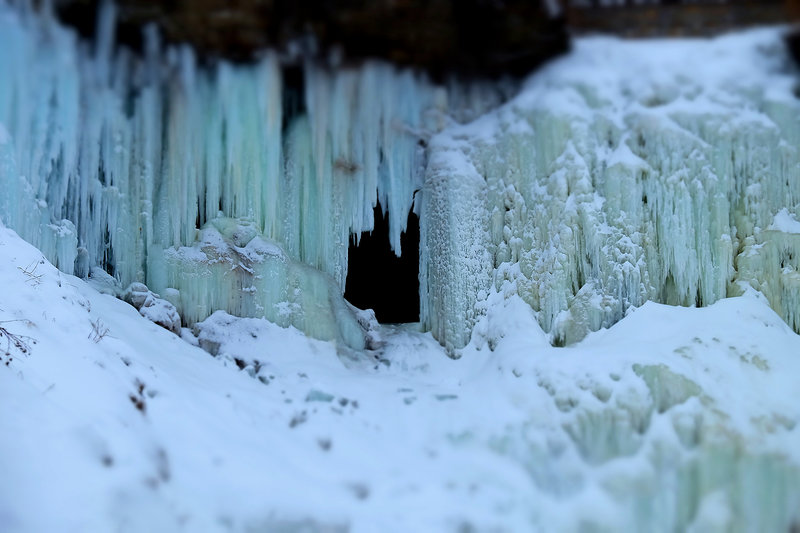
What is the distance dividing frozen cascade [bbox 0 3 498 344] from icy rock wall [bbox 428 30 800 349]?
0.89m

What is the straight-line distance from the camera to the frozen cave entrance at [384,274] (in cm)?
1092

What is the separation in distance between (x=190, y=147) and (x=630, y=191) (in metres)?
4.99

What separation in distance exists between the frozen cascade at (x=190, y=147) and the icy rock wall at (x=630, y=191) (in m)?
0.89

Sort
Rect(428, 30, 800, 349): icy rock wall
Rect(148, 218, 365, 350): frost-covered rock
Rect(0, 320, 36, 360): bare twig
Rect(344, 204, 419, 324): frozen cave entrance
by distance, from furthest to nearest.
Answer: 1. Rect(344, 204, 419, 324): frozen cave entrance
2. Rect(148, 218, 365, 350): frost-covered rock
3. Rect(428, 30, 800, 349): icy rock wall
4. Rect(0, 320, 36, 360): bare twig

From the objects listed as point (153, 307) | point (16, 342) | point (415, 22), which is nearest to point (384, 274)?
point (415, 22)

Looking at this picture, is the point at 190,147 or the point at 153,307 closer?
the point at 153,307

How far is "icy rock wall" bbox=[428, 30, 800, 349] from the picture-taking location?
7.78m

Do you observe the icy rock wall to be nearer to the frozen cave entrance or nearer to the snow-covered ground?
the snow-covered ground

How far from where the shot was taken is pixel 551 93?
27.8ft

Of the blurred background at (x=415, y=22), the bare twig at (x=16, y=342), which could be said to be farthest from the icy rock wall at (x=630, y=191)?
the bare twig at (x=16, y=342)

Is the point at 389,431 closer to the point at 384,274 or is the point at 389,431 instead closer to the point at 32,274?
the point at 32,274

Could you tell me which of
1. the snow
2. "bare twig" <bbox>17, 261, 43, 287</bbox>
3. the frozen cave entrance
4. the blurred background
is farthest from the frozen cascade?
the snow

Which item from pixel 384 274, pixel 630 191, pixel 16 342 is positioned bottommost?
pixel 384 274

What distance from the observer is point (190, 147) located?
853 cm
